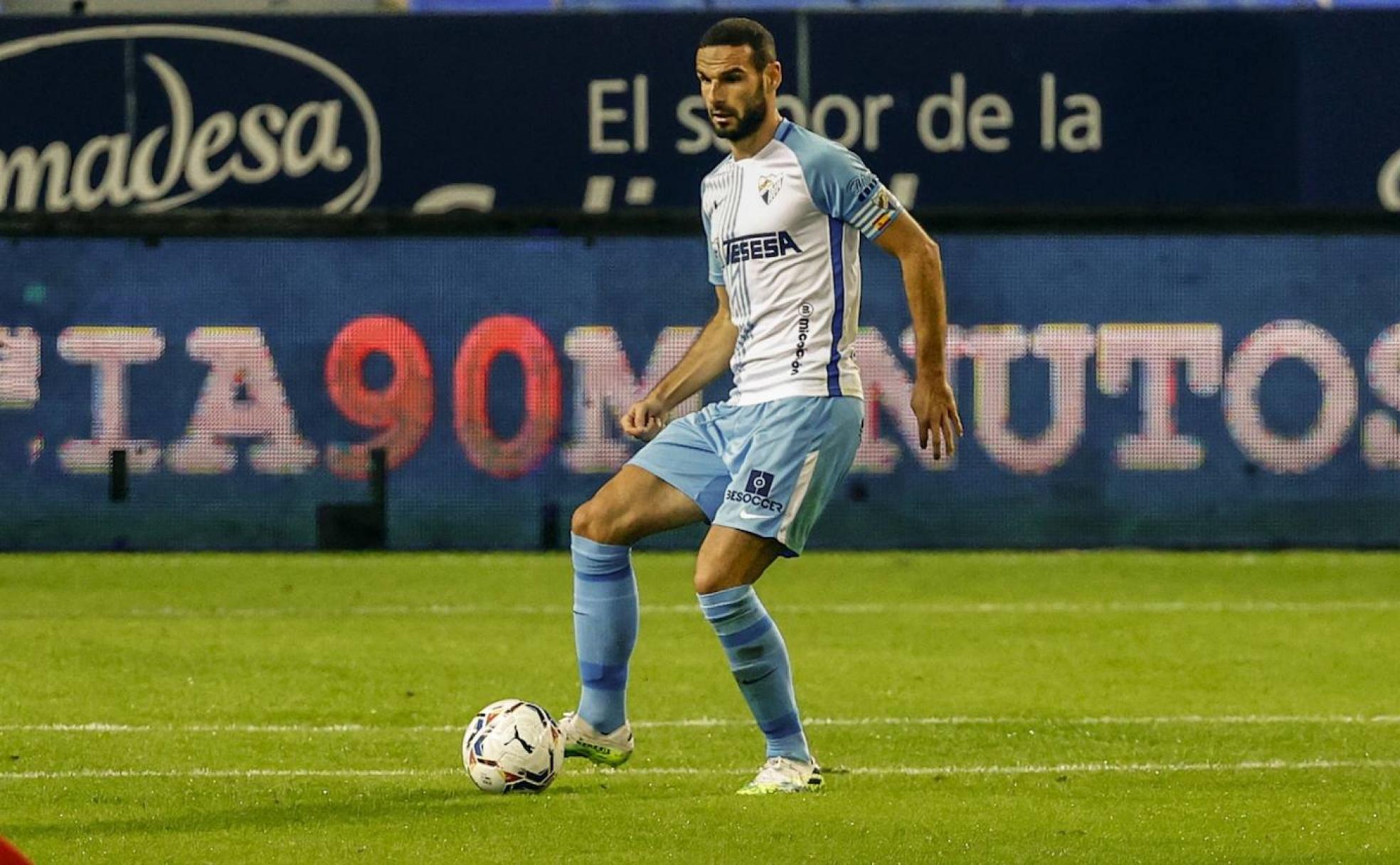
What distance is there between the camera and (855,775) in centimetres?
689

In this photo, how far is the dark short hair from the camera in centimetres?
637

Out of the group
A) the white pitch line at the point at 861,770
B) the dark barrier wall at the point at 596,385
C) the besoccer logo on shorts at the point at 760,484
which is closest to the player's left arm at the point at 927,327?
the besoccer logo on shorts at the point at 760,484

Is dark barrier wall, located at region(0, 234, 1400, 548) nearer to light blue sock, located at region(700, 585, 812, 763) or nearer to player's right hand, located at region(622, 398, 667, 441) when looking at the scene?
player's right hand, located at region(622, 398, 667, 441)

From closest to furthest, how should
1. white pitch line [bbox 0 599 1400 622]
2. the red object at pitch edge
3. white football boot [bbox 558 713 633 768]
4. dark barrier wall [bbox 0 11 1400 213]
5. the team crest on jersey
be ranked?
the red object at pitch edge
the team crest on jersey
white football boot [bbox 558 713 633 768]
white pitch line [bbox 0 599 1400 622]
dark barrier wall [bbox 0 11 1400 213]

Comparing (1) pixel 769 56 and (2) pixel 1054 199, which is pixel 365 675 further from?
(2) pixel 1054 199

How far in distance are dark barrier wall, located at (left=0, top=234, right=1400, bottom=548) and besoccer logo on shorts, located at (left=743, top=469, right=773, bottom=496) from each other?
8396 millimetres

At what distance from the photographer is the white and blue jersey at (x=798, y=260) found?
21.0 ft

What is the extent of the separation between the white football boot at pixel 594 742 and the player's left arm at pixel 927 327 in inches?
46.7

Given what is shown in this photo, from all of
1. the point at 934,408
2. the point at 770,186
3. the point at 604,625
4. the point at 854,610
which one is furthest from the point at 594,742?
the point at 854,610

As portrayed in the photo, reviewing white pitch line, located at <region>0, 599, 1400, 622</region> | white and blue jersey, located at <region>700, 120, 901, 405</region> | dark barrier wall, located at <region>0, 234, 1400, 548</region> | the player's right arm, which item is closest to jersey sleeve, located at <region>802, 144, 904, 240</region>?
white and blue jersey, located at <region>700, 120, 901, 405</region>

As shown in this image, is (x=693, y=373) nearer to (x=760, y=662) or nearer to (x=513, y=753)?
(x=760, y=662)

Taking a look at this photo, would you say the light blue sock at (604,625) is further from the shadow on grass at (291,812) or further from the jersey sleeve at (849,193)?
the jersey sleeve at (849,193)

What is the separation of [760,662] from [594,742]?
0.55 metres

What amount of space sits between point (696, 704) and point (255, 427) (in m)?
6.74
